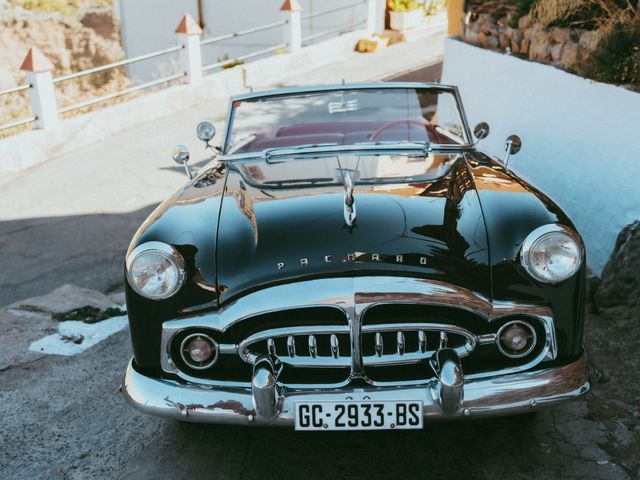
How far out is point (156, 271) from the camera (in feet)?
8.77

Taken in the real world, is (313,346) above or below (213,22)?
above

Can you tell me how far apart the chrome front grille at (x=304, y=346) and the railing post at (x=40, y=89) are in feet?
25.1

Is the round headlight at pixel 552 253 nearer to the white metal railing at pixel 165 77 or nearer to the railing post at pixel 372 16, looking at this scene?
the white metal railing at pixel 165 77

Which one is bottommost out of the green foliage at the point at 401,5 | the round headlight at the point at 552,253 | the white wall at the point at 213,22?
the white wall at the point at 213,22

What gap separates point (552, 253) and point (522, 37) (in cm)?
516

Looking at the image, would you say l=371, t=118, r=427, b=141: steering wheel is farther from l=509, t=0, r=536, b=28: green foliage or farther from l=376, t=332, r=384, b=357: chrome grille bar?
l=509, t=0, r=536, b=28: green foliage

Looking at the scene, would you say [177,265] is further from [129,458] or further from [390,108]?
[390,108]

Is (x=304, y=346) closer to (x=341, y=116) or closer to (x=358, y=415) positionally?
(x=358, y=415)

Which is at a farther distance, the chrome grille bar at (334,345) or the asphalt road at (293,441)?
the asphalt road at (293,441)

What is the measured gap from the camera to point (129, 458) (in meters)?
2.98

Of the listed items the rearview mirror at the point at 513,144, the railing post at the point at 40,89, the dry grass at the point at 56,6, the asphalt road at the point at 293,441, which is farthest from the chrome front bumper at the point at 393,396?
the dry grass at the point at 56,6

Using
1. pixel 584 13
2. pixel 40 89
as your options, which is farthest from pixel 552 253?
pixel 40 89

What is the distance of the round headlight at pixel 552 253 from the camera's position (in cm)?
261

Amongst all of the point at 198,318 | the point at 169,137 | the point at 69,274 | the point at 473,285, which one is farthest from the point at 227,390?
the point at 169,137
